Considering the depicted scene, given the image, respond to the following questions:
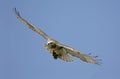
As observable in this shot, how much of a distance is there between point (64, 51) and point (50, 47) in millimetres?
385

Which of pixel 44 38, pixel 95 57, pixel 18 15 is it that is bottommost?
pixel 95 57

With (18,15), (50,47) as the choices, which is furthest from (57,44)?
(18,15)

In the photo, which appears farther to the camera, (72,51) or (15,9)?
(15,9)

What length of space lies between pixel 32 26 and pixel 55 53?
4.51 feet

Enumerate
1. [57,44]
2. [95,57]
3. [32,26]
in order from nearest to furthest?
[95,57], [57,44], [32,26]

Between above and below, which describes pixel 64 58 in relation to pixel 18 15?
below

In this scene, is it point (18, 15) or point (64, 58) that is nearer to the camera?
point (64, 58)

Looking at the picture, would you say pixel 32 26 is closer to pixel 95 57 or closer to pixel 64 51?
pixel 64 51

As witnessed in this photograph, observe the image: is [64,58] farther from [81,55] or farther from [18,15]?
[18,15]

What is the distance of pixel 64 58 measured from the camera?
11.1 m

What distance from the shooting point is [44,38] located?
1130 centimetres

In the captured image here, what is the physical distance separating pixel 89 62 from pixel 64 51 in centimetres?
94

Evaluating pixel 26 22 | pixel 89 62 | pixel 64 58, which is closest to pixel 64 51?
pixel 64 58

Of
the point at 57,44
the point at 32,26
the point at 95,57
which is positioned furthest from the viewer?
the point at 32,26
